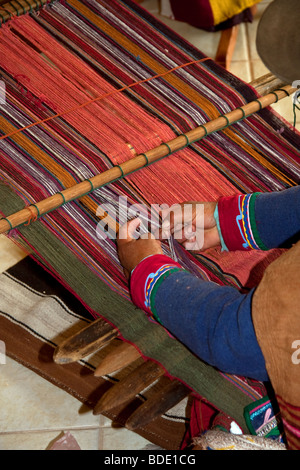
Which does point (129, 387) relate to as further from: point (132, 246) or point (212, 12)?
point (212, 12)

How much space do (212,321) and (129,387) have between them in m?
0.25

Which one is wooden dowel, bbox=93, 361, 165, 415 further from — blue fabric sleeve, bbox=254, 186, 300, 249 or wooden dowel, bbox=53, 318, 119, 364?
blue fabric sleeve, bbox=254, 186, 300, 249

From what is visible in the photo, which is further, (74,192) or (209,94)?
(209,94)

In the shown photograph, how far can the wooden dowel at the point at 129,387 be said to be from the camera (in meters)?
1.22

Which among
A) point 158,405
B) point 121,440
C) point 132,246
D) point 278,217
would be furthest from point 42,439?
point 278,217

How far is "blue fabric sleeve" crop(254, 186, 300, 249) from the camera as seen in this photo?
1369 millimetres

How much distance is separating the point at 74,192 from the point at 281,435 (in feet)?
2.52

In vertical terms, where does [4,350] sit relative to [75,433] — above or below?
above

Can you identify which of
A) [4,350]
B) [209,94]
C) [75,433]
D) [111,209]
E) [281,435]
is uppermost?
[209,94]

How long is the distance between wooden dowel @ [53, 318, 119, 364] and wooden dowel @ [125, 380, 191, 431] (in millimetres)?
161

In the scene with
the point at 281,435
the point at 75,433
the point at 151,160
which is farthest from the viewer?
the point at 75,433
